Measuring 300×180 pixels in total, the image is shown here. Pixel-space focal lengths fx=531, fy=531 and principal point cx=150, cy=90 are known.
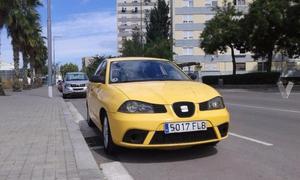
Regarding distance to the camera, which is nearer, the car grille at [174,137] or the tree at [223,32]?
the car grille at [174,137]

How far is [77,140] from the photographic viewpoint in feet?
32.6

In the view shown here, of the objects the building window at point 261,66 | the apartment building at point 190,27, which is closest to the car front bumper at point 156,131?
the building window at point 261,66

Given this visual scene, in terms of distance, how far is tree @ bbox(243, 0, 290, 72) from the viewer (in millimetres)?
43125

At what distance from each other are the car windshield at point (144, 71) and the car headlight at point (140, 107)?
1380mm

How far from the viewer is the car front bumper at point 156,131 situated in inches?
308

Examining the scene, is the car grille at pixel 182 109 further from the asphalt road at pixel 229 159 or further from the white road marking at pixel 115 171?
the white road marking at pixel 115 171

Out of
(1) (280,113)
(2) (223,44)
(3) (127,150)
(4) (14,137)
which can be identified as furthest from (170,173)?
(2) (223,44)

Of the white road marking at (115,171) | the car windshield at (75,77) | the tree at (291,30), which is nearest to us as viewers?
the white road marking at (115,171)

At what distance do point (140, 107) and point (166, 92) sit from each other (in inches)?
20.0

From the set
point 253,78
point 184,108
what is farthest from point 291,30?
point 184,108

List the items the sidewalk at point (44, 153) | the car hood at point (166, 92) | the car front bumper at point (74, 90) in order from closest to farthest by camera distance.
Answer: the sidewalk at point (44, 153), the car hood at point (166, 92), the car front bumper at point (74, 90)

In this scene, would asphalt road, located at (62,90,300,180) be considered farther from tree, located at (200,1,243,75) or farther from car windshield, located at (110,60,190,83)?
tree, located at (200,1,243,75)

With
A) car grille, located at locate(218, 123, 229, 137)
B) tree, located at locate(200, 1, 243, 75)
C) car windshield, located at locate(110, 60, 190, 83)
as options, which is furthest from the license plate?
tree, located at locate(200, 1, 243, 75)

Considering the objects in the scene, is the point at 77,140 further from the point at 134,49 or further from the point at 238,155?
the point at 134,49
